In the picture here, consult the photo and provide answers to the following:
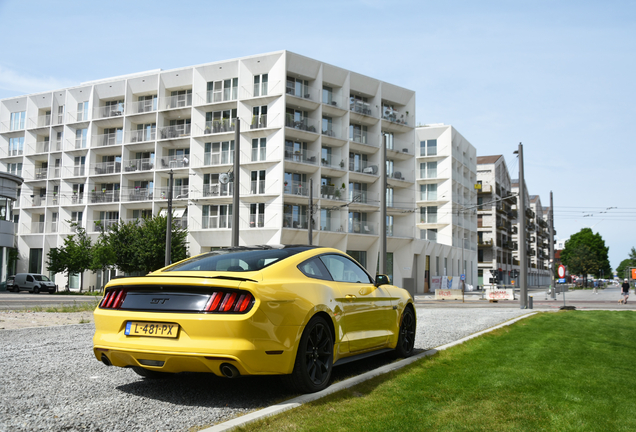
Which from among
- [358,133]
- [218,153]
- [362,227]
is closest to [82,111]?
[218,153]

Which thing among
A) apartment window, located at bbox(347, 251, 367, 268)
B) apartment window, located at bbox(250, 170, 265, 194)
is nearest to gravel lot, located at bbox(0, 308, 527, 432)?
apartment window, located at bbox(250, 170, 265, 194)

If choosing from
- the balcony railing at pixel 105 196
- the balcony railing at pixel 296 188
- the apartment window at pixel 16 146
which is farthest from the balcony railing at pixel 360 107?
the apartment window at pixel 16 146

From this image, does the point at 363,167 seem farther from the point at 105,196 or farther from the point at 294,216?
the point at 105,196

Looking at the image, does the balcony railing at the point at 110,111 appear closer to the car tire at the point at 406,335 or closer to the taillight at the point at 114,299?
the car tire at the point at 406,335

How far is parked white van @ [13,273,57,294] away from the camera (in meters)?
43.9

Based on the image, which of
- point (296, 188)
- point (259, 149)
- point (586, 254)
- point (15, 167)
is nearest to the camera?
point (296, 188)

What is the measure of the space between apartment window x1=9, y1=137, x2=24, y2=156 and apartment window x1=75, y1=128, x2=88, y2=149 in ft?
26.8

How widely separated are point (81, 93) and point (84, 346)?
53008mm

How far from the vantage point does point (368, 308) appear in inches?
252

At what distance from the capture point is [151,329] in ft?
15.6

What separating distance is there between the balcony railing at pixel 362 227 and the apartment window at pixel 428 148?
21453mm

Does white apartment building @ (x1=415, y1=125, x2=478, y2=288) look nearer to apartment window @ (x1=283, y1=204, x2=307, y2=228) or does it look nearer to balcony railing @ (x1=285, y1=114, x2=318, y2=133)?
apartment window @ (x1=283, y1=204, x2=307, y2=228)

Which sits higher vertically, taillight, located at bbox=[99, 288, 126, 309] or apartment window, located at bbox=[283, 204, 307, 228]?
apartment window, located at bbox=[283, 204, 307, 228]

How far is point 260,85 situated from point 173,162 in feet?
34.9
